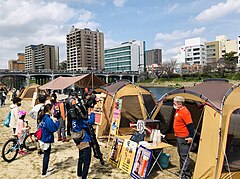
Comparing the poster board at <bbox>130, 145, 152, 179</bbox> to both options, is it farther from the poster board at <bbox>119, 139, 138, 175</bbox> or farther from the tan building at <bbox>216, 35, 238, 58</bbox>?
the tan building at <bbox>216, 35, 238, 58</bbox>

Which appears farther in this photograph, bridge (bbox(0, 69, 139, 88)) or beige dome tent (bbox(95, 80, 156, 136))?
bridge (bbox(0, 69, 139, 88))

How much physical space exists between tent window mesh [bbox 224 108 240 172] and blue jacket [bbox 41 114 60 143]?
3.36m

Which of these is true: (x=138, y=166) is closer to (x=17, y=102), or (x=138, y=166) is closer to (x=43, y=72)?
(x=17, y=102)

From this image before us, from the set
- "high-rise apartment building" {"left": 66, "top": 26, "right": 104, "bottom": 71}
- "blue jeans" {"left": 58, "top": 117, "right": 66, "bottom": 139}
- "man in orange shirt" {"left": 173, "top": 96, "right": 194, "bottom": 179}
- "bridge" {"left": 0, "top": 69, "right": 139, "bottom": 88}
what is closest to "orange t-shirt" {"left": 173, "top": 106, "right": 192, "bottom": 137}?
"man in orange shirt" {"left": 173, "top": 96, "right": 194, "bottom": 179}

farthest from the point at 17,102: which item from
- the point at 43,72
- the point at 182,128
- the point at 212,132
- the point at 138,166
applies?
the point at 43,72

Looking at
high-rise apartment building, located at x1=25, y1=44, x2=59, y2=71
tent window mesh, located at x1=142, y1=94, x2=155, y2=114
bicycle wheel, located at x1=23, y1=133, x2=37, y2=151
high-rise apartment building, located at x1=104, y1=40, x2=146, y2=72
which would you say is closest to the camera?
bicycle wheel, located at x1=23, y1=133, x2=37, y2=151

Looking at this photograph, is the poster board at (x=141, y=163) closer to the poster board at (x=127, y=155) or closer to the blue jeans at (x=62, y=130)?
the poster board at (x=127, y=155)

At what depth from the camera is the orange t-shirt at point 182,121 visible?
4602 mm

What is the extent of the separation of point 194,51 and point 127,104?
92.0 metres

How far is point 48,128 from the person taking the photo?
4.88 metres

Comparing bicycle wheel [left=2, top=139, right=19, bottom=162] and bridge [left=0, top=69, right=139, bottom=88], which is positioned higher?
bridge [left=0, top=69, right=139, bottom=88]

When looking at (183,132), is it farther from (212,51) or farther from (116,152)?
(212,51)

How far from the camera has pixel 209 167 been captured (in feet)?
14.4

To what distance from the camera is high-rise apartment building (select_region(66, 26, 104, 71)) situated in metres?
126
